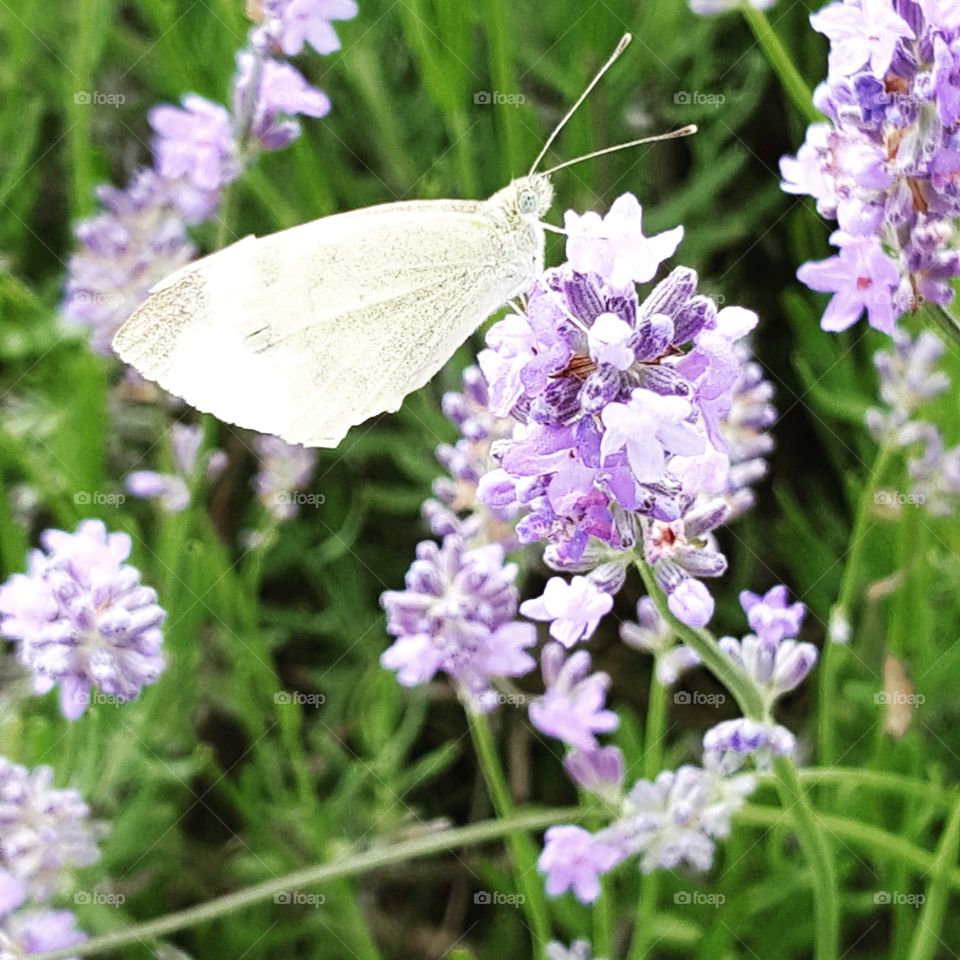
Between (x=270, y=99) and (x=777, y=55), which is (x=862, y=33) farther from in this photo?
(x=270, y=99)

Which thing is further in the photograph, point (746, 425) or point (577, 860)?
point (746, 425)

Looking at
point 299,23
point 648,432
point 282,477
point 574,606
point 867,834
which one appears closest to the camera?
point 648,432

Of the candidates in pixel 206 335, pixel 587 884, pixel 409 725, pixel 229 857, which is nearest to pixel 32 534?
pixel 229 857

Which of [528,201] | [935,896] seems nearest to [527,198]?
[528,201]

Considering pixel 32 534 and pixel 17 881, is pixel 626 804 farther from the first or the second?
pixel 32 534

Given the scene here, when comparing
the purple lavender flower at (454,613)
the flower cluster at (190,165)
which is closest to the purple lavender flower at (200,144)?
the flower cluster at (190,165)

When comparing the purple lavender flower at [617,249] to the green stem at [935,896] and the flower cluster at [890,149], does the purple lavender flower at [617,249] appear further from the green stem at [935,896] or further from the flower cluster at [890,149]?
the green stem at [935,896]
